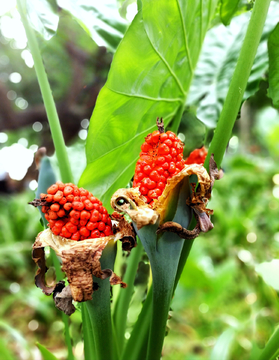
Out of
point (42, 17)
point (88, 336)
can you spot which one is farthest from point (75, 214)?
point (42, 17)

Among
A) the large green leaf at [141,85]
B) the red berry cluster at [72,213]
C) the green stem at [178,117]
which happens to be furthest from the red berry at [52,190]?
the green stem at [178,117]

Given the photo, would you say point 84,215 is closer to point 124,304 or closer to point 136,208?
point 136,208

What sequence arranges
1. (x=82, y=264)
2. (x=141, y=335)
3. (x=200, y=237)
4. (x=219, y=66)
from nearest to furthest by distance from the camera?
(x=82, y=264), (x=141, y=335), (x=219, y=66), (x=200, y=237)

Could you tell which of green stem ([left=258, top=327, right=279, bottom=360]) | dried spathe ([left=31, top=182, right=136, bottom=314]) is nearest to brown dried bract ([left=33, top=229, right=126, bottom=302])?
dried spathe ([left=31, top=182, right=136, bottom=314])

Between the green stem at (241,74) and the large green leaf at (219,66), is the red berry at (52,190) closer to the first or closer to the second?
the green stem at (241,74)

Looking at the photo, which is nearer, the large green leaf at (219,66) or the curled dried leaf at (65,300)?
the curled dried leaf at (65,300)

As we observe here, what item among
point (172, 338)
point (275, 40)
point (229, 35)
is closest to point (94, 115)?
point (275, 40)

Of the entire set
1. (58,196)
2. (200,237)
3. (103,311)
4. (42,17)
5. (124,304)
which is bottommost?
(200,237)
